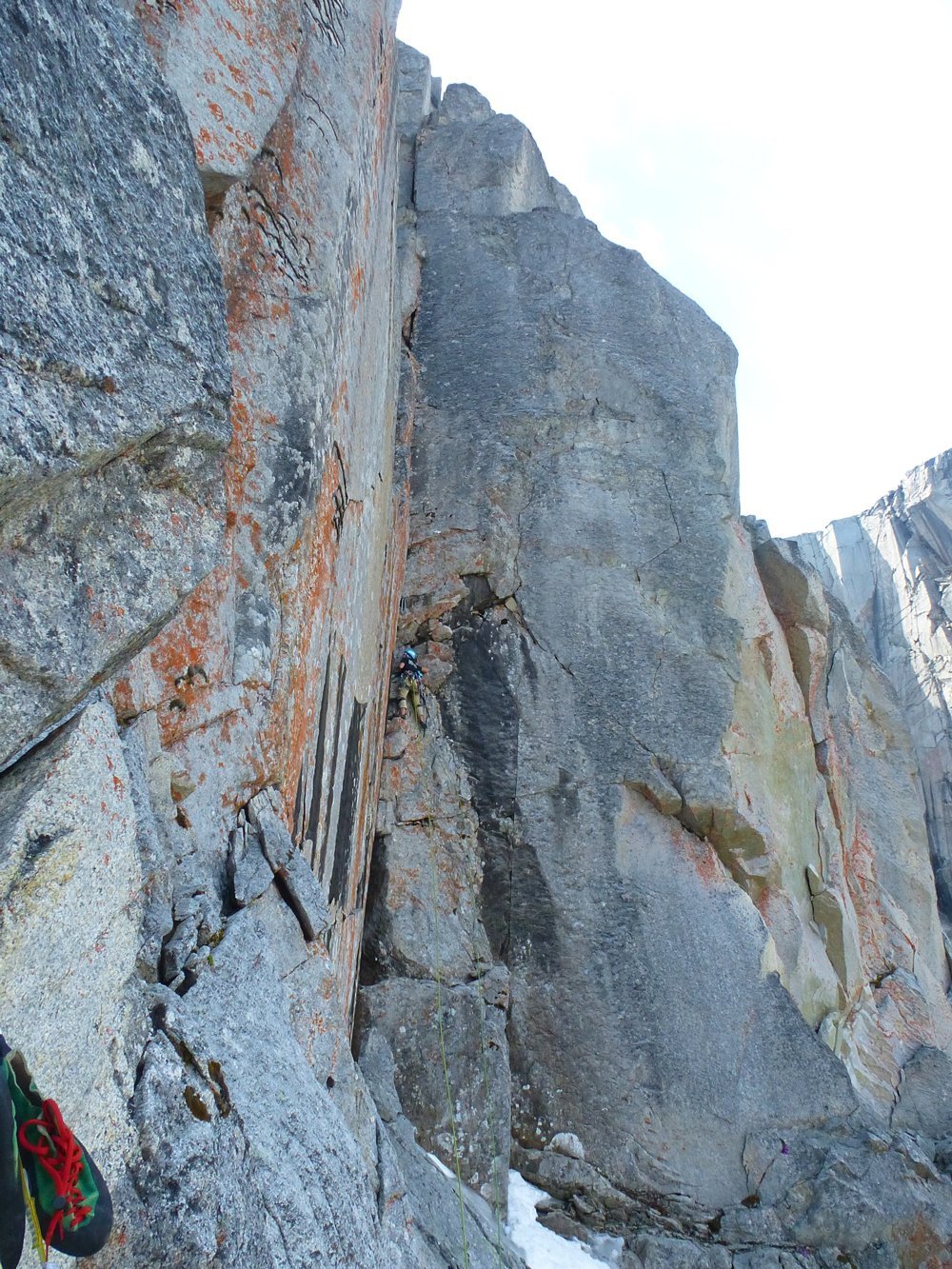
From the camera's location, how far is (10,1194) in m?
2.55

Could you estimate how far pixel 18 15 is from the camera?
326cm

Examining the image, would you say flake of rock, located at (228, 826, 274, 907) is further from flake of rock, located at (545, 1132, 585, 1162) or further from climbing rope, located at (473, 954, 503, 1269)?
flake of rock, located at (545, 1132, 585, 1162)

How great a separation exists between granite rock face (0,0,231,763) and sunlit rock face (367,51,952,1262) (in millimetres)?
5663

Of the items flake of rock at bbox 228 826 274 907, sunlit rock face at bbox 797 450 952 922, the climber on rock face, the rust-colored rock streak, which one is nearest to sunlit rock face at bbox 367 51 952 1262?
the climber on rock face

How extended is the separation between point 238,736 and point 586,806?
5.08 metres

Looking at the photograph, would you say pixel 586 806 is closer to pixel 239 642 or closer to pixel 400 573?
pixel 400 573

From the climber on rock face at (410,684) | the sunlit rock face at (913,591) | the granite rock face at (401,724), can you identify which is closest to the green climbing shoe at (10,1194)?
the granite rock face at (401,724)

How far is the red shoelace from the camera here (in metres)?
2.64

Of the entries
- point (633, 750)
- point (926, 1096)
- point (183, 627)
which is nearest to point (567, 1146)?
point (633, 750)

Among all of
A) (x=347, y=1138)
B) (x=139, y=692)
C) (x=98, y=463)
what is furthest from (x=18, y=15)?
(x=347, y=1138)

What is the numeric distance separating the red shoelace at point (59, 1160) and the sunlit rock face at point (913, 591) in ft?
56.0

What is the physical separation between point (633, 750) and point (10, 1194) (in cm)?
A: 777

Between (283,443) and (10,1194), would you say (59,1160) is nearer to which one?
(10,1194)

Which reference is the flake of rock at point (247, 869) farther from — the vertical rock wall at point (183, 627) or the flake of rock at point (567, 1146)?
the flake of rock at point (567, 1146)
